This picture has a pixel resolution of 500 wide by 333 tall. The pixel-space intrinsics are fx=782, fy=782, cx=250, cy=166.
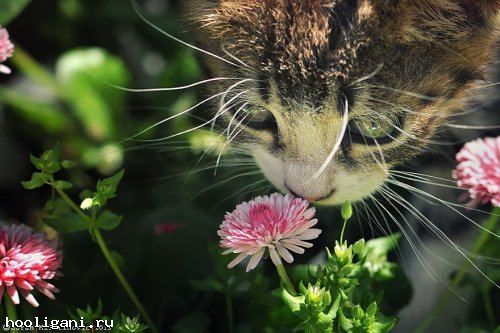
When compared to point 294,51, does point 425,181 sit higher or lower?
lower

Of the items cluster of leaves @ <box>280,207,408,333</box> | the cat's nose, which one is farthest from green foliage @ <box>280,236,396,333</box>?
the cat's nose

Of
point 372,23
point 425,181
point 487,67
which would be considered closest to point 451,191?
point 425,181

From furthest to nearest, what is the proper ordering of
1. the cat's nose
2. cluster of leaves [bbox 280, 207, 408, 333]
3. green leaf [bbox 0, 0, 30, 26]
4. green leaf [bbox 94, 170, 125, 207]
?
green leaf [bbox 0, 0, 30, 26] → the cat's nose → green leaf [bbox 94, 170, 125, 207] → cluster of leaves [bbox 280, 207, 408, 333]

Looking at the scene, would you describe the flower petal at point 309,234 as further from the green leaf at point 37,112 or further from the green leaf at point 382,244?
the green leaf at point 37,112

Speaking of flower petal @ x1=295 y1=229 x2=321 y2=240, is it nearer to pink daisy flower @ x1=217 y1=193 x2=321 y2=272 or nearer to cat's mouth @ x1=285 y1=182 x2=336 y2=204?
pink daisy flower @ x1=217 y1=193 x2=321 y2=272

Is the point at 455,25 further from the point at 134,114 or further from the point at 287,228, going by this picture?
the point at 134,114

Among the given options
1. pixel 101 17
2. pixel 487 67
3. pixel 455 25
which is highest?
pixel 455 25
